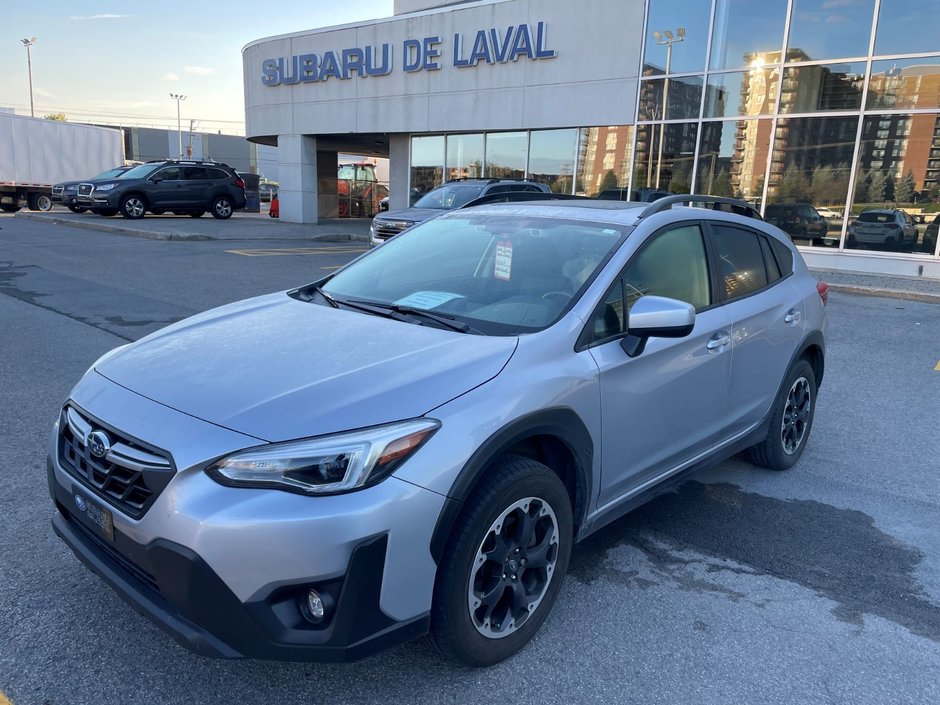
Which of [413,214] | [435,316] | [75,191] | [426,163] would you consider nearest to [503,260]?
[435,316]

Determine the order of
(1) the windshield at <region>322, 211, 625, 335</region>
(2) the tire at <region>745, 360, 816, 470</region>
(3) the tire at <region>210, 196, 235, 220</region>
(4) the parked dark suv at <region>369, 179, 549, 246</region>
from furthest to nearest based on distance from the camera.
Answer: (3) the tire at <region>210, 196, 235, 220</region>
(4) the parked dark suv at <region>369, 179, 549, 246</region>
(2) the tire at <region>745, 360, 816, 470</region>
(1) the windshield at <region>322, 211, 625, 335</region>

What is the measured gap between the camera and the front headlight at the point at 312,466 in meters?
2.18

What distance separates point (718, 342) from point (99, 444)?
9.26 ft

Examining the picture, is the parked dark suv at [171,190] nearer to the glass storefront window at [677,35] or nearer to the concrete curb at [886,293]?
the glass storefront window at [677,35]

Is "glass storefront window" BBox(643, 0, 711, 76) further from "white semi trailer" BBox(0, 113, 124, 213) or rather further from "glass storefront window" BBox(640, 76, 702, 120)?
"white semi trailer" BBox(0, 113, 124, 213)

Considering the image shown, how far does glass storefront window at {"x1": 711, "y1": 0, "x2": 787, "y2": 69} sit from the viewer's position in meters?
15.6

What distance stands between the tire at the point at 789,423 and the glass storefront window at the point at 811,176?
12294 mm

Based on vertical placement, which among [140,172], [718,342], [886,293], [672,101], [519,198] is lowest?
[886,293]

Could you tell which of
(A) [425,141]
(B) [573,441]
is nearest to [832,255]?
(A) [425,141]

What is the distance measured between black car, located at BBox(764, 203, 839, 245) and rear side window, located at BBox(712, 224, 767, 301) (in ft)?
41.5

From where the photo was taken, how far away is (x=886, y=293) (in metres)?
12.5

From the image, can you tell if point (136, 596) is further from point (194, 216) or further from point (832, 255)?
point (194, 216)

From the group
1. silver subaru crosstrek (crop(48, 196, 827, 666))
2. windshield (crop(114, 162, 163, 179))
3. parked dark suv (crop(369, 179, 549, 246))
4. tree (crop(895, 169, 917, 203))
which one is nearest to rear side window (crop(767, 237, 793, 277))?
silver subaru crosstrek (crop(48, 196, 827, 666))

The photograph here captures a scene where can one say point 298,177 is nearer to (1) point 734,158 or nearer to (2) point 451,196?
(2) point 451,196
